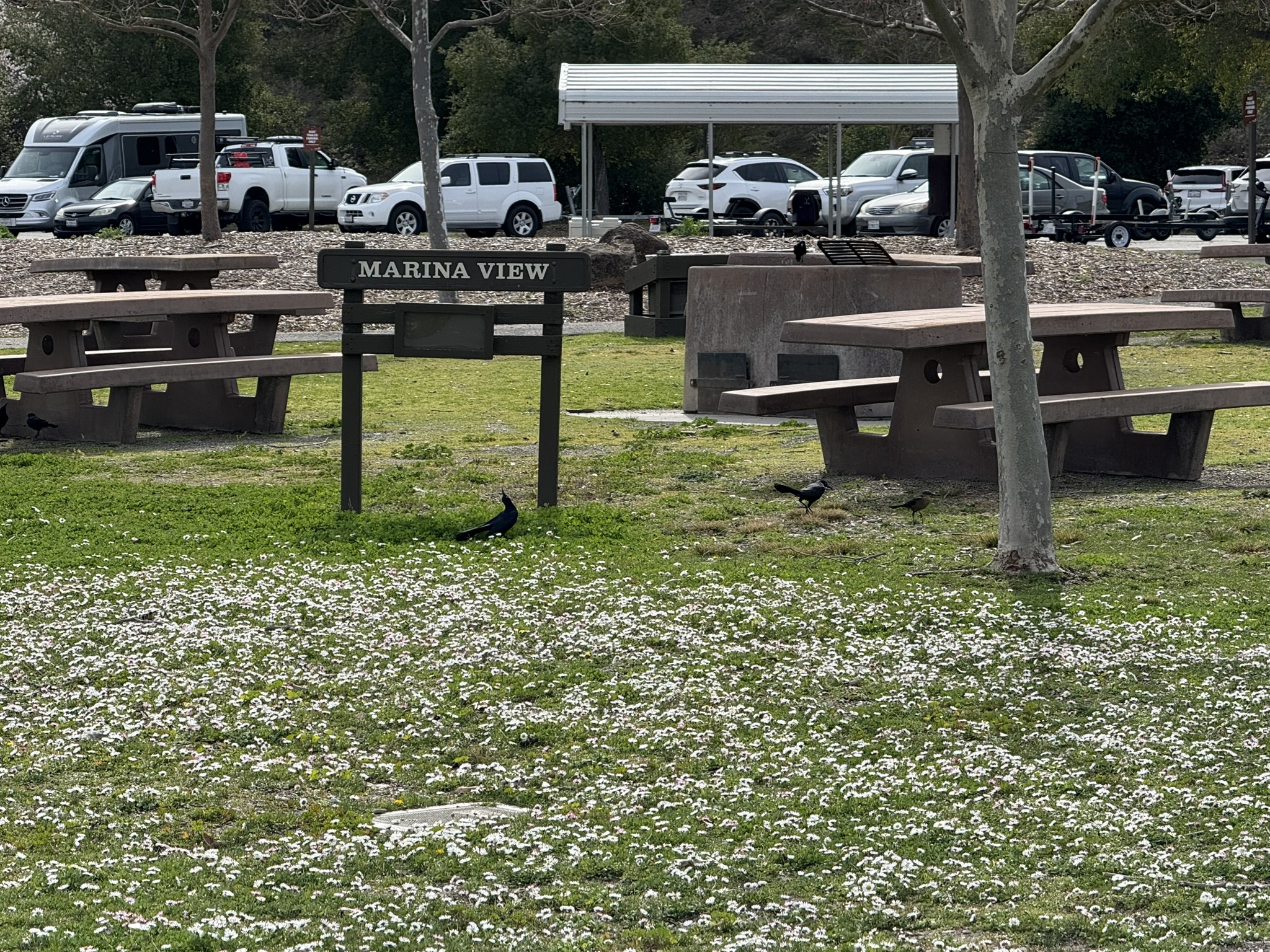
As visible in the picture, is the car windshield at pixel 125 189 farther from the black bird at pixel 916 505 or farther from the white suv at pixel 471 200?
the black bird at pixel 916 505

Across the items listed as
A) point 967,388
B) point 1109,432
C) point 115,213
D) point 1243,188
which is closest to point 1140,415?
point 1109,432

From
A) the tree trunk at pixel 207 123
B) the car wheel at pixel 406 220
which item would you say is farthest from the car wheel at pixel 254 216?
the tree trunk at pixel 207 123

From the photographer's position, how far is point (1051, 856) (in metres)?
4.25

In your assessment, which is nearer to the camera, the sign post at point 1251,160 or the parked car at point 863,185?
the sign post at point 1251,160

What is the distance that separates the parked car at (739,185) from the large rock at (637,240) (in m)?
10.8

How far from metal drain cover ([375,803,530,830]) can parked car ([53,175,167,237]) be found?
2908cm

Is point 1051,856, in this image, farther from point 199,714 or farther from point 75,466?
point 75,466

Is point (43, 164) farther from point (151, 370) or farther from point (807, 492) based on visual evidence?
point (807, 492)

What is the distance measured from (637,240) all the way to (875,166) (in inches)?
500

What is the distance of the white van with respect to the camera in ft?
114

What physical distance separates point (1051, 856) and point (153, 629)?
3.63 meters

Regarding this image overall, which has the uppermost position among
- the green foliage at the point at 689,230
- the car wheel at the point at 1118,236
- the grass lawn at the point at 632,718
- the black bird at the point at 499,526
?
the car wheel at the point at 1118,236

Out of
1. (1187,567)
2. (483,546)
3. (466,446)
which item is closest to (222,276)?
(466,446)

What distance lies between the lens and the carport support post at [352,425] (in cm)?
866
